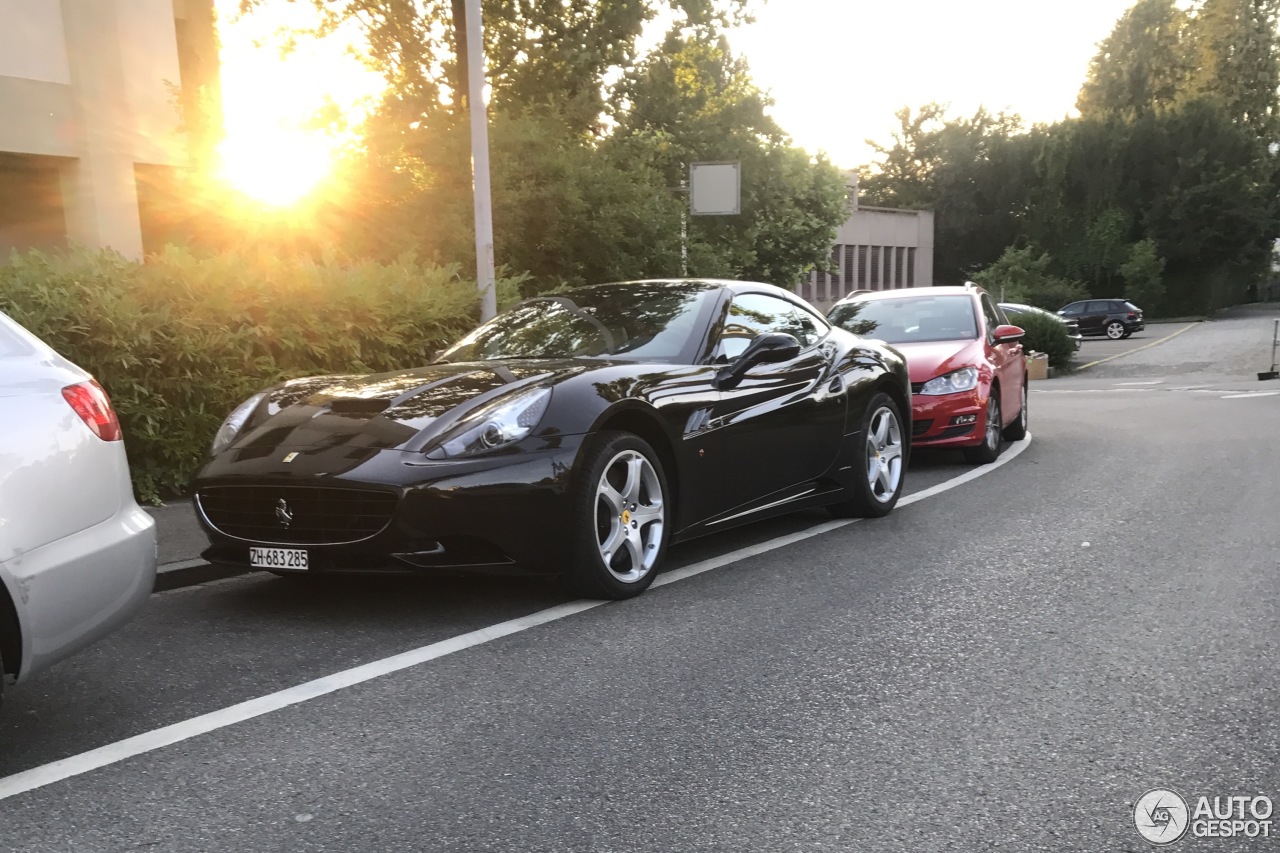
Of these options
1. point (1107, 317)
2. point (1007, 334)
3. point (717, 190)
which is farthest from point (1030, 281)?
point (1007, 334)

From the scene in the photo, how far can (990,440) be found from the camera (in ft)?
33.0

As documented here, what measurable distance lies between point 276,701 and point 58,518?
951mm

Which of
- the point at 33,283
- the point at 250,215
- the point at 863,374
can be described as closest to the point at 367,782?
the point at 863,374

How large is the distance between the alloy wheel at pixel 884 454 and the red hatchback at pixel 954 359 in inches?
55.5

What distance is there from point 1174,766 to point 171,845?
103 inches

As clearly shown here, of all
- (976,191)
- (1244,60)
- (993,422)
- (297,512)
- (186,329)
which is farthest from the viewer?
(976,191)

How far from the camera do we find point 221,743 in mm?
3502

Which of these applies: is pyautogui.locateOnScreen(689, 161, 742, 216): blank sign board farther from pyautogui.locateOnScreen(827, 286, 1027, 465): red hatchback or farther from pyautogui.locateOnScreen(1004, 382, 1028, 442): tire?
pyautogui.locateOnScreen(1004, 382, 1028, 442): tire

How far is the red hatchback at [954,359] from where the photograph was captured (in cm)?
961

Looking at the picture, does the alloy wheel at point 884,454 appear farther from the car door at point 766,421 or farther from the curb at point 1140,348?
the curb at point 1140,348

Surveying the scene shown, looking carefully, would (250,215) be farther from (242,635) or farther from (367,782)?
(367,782)

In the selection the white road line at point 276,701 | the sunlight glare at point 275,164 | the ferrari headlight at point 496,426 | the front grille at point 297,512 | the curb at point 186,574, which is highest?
the sunlight glare at point 275,164

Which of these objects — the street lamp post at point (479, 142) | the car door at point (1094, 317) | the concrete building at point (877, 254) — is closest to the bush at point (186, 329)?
the street lamp post at point (479, 142)

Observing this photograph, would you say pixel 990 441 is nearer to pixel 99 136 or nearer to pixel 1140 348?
pixel 99 136
